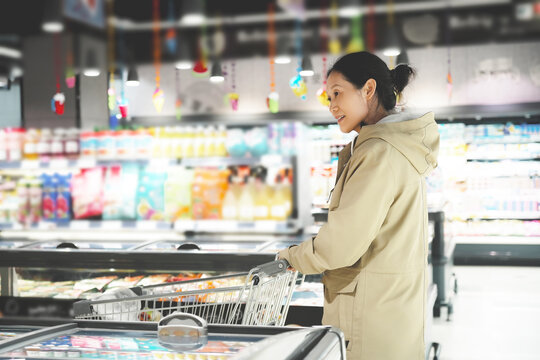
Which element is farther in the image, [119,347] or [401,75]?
[401,75]

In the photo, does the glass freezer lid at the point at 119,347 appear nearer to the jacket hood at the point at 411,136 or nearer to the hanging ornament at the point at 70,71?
the jacket hood at the point at 411,136

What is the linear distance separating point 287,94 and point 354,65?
543 centimetres

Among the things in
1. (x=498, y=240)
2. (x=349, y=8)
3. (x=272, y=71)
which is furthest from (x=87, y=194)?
(x=498, y=240)

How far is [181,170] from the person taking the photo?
632 centimetres

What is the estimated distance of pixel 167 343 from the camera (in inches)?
53.8

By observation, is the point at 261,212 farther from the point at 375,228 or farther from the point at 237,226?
the point at 375,228

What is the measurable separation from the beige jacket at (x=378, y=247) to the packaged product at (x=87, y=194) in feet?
15.3

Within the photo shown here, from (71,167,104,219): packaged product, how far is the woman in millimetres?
4656

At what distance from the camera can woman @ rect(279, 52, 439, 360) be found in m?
1.86

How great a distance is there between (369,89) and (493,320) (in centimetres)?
437

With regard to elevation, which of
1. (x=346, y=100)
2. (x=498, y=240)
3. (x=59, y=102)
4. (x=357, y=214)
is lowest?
(x=498, y=240)

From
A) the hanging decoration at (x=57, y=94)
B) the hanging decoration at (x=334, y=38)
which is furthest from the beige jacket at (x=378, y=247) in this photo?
the hanging decoration at (x=57, y=94)

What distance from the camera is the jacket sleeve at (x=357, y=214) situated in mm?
1839

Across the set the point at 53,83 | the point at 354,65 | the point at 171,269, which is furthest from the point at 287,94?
the point at 354,65
